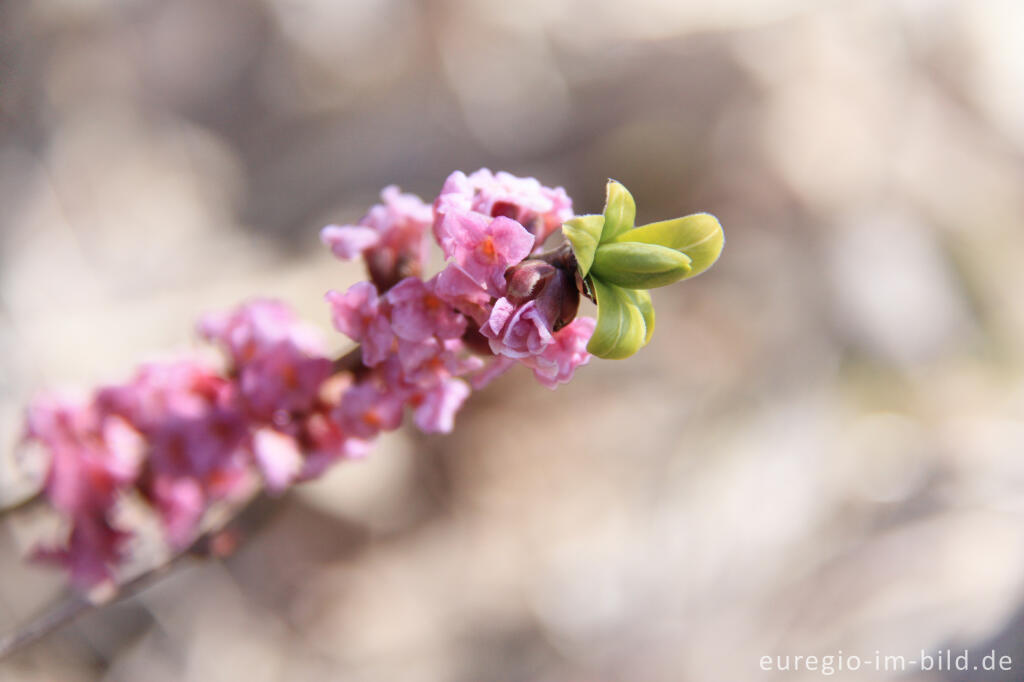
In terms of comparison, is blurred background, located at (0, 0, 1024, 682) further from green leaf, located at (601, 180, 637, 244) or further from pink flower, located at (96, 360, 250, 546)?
green leaf, located at (601, 180, 637, 244)

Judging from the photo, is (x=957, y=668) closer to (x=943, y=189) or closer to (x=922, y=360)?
(x=922, y=360)

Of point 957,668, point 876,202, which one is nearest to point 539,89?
point 876,202

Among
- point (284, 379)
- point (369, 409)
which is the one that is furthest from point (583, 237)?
point (284, 379)

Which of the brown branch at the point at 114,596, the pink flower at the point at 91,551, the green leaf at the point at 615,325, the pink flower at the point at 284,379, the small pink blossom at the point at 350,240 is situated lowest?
the brown branch at the point at 114,596

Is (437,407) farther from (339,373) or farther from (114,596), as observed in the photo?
(114,596)

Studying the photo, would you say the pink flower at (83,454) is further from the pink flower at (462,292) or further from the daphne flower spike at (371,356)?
the pink flower at (462,292)

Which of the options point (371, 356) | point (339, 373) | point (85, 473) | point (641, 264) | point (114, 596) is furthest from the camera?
point (114, 596)

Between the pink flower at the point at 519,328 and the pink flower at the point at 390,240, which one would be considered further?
the pink flower at the point at 390,240

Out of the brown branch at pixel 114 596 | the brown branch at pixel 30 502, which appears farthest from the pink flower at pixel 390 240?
the brown branch at pixel 30 502
